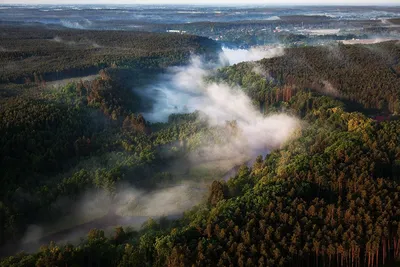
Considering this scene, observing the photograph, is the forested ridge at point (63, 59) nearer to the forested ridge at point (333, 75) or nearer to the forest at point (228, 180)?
the forest at point (228, 180)

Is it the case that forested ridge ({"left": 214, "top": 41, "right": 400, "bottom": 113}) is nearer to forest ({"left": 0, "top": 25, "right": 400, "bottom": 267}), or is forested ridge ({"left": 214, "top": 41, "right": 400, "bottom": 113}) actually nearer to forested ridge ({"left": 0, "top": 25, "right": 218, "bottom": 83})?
forest ({"left": 0, "top": 25, "right": 400, "bottom": 267})

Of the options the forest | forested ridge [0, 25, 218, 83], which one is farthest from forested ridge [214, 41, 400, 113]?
forested ridge [0, 25, 218, 83]

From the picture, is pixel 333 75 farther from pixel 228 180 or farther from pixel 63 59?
pixel 63 59

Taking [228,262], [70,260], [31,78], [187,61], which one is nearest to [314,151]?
[228,262]

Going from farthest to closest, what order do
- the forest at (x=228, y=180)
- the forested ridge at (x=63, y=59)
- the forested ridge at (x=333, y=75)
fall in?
the forested ridge at (x=63, y=59)
the forested ridge at (x=333, y=75)
the forest at (x=228, y=180)

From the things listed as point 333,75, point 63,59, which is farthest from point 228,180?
point 63,59

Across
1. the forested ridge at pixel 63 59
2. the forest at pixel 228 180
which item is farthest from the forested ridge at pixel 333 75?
the forested ridge at pixel 63 59

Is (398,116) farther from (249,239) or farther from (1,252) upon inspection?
(1,252)

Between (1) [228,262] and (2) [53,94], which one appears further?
(2) [53,94]
